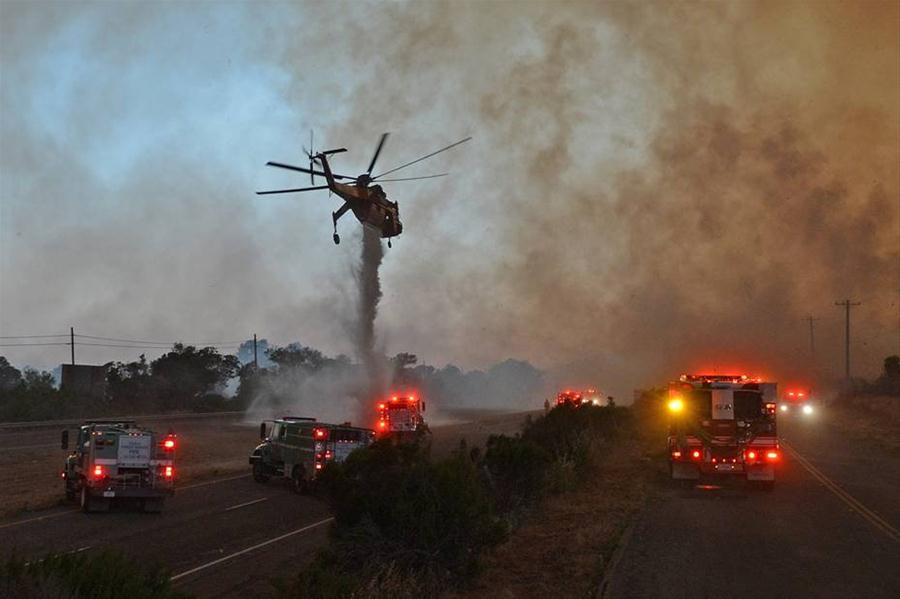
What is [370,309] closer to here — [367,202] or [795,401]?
[367,202]

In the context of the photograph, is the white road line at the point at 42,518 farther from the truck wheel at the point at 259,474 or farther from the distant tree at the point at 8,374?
the distant tree at the point at 8,374

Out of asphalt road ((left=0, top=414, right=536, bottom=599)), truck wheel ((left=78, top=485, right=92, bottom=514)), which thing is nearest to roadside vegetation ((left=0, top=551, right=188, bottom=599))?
asphalt road ((left=0, top=414, right=536, bottom=599))

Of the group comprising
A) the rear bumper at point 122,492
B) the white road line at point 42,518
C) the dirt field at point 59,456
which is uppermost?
the rear bumper at point 122,492

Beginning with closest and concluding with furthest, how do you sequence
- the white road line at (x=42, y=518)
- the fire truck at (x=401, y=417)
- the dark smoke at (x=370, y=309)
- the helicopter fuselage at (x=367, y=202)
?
1. the white road line at (x=42, y=518)
2. the helicopter fuselage at (x=367, y=202)
3. the fire truck at (x=401, y=417)
4. the dark smoke at (x=370, y=309)

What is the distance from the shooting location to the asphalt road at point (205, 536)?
1606 cm

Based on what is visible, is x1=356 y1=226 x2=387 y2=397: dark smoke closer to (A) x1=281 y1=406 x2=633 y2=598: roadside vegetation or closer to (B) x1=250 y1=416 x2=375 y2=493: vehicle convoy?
(B) x1=250 y1=416 x2=375 y2=493: vehicle convoy

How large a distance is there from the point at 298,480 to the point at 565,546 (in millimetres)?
16664

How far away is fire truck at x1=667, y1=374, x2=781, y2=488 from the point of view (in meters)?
26.0

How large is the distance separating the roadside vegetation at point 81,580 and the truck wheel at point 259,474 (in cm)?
2507

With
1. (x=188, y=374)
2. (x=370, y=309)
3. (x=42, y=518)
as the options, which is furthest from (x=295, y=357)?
(x=42, y=518)

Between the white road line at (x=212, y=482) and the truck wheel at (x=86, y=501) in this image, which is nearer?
the truck wheel at (x=86, y=501)

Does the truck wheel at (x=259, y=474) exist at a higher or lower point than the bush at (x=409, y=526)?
lower

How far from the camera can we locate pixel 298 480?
30.9m

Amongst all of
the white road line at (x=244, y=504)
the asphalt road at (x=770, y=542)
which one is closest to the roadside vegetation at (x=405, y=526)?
the asphalt road at (x=770, y=542)
